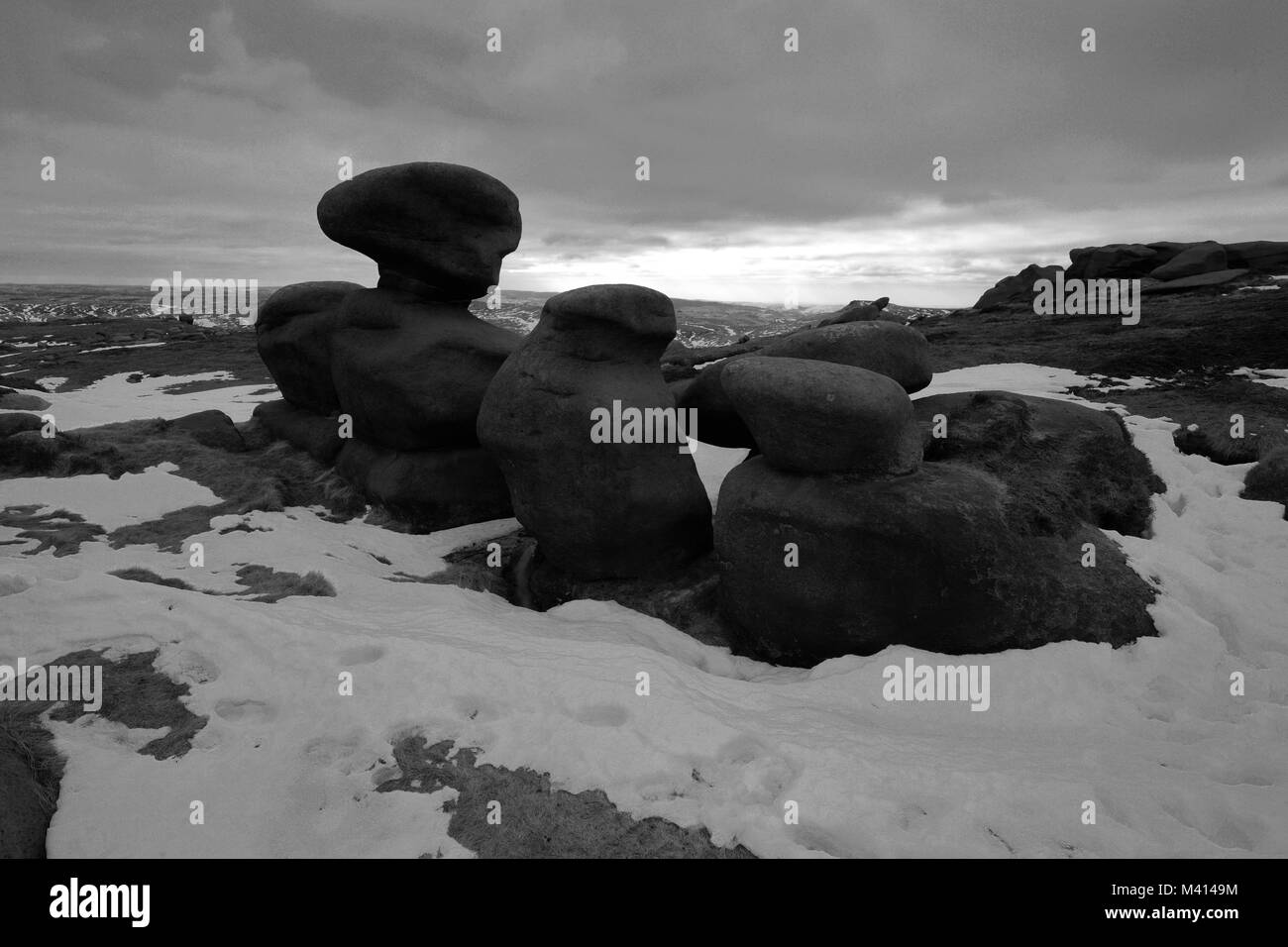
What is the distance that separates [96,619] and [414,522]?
4.20 metres

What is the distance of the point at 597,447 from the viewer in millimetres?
7051

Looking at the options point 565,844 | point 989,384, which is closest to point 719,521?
point 565,844

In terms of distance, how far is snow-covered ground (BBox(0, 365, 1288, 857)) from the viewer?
126 inches

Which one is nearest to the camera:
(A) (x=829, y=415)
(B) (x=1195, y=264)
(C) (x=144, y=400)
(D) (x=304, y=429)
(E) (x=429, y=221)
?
(A) (x=829, y=415)

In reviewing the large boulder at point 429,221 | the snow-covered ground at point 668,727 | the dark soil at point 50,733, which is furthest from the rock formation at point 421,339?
the dark soil at point 50,733

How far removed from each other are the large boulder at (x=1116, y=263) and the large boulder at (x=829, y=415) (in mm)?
32998

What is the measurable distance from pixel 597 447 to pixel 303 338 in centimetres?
612

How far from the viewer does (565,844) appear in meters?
3.17

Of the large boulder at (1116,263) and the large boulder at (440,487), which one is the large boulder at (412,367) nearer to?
the large boulder at (440,487)

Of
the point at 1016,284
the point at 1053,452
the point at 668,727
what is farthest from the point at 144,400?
the point at 1016,284

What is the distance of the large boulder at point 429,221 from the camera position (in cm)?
868

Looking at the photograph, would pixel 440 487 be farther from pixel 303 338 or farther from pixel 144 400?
pixel 144 400

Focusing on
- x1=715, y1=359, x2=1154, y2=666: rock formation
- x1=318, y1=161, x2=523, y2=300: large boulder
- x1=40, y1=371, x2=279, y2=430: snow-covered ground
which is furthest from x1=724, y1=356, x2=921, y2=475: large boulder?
x1=40, y1=371, x2=279, y2=430: snow-covered ground
